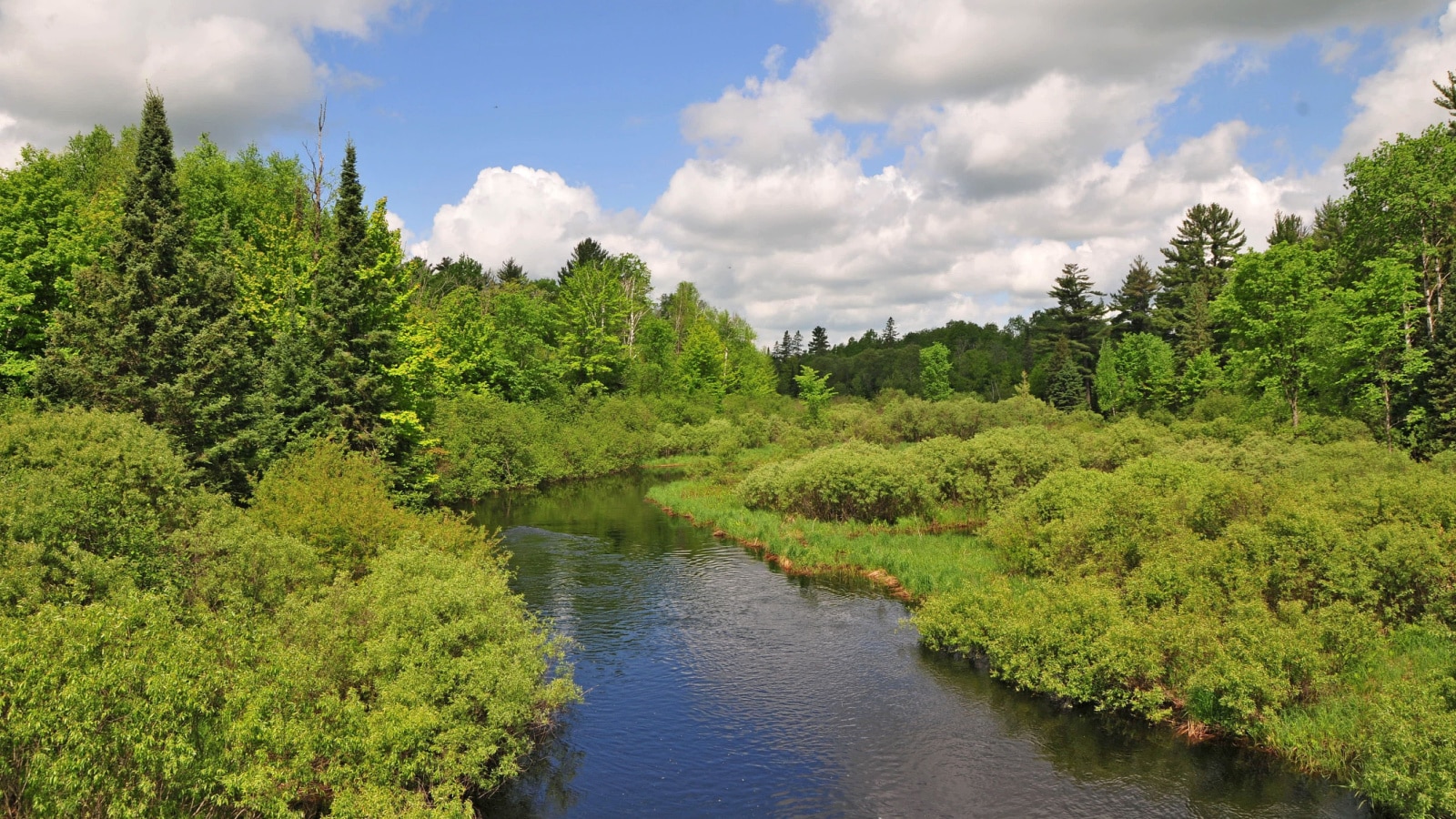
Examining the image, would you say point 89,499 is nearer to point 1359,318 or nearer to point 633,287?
point 1359,318

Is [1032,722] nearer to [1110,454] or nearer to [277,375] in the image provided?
[1110,454]

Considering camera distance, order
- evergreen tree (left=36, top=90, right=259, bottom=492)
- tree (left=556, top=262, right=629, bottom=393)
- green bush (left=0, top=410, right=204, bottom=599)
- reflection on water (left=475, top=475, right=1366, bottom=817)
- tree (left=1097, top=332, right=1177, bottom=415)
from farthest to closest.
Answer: tree (left=556, top=262, right=629, bottom=393)
tree (left=1097, top=332, right=1177, bottom=415)
evergreen tree (left=36, top=90, right=259, bottom=492)
reflection on water (left=475, top=475, right=1366, bottom=817)
green bush (left=0, top=410, right=204, bottom=599)

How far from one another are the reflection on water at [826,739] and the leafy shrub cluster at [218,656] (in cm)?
244

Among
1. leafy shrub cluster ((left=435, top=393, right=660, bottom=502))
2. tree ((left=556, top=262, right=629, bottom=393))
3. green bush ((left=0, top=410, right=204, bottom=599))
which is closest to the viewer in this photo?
green bush ((left=0, top=410, right=204, bottom=599))

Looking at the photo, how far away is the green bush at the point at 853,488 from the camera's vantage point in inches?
1644

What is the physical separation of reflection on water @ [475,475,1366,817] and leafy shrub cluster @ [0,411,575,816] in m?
2.44

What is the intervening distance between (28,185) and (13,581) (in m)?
30.3

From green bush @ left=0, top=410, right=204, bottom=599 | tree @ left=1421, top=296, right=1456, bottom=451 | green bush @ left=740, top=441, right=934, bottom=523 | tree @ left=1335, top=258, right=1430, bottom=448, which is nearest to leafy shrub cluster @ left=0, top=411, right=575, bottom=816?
green bush @ left=0, top=410, right=204, bottom=599

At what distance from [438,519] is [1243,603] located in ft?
84.0

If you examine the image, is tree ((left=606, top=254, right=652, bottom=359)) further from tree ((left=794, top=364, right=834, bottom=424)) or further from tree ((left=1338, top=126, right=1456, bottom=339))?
tree ((left=1338, top=126, right=1456, bottom=339))

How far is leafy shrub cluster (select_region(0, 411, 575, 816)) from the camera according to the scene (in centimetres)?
1063

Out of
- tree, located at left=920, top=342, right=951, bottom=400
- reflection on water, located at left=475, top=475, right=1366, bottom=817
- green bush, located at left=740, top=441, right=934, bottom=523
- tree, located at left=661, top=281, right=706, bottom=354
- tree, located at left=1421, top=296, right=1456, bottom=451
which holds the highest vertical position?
tree, located at left=661, top=281, right=706, bottom=354

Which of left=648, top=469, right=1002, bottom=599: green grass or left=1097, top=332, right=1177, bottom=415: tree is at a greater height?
left=1097, top=332, right=1177, bottom=415: tree

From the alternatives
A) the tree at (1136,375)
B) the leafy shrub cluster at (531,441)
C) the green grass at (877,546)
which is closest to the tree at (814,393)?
the leafy shrub cluster at (531,441)
